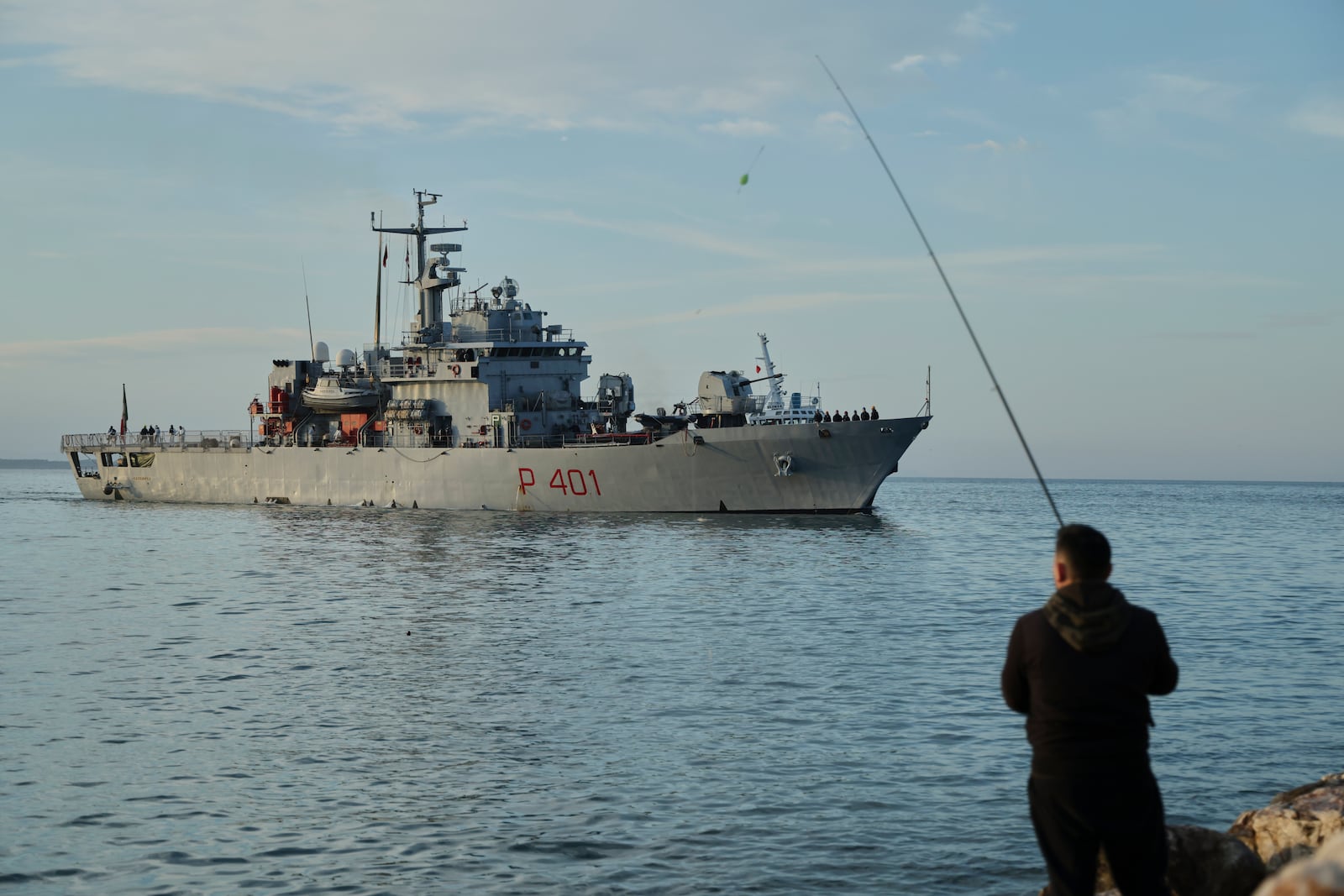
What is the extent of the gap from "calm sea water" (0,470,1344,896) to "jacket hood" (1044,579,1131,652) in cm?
442

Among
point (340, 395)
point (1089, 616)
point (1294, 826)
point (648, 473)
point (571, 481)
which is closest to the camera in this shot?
point (1089, 616)

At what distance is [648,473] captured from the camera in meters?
44.2

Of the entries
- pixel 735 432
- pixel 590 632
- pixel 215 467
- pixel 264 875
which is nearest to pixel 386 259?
pixel 215 467

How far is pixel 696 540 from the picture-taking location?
121ft

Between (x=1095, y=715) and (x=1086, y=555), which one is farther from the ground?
(x=1086, y=555)

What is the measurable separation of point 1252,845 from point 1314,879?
549 centimetres

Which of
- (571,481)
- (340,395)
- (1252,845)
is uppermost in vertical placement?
(340,395)

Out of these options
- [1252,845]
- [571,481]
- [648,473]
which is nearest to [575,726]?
[1252,845]

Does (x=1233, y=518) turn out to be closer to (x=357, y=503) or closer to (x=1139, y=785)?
(x=357, y=503)

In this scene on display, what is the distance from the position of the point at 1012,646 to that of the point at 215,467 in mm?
61968

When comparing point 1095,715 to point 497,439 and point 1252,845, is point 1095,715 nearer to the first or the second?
point 1252,845

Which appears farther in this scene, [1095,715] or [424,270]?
[424,270]

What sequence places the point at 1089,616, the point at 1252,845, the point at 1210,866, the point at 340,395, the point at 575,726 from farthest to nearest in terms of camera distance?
the point at 340,395 < the point at 575,726 < the point at 1252,845 < the point at 1210,866 < the point at 1089,616

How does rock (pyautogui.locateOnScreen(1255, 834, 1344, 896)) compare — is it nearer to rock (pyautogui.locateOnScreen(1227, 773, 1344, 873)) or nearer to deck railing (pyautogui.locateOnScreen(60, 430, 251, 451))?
rock (pyautogui.locateOnScreen(1227, 773, 1344, 873))
